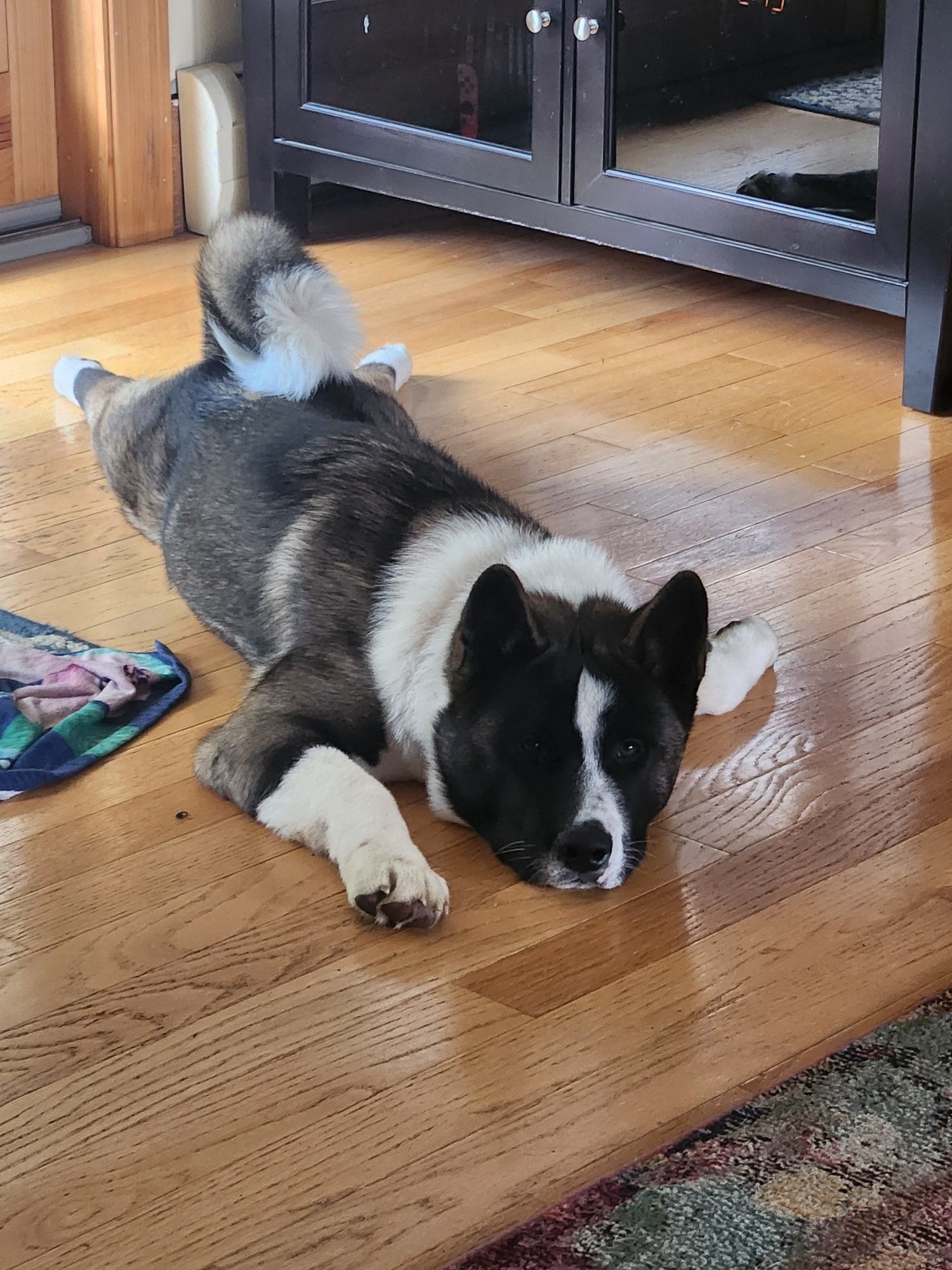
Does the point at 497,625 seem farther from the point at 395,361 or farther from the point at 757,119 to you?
the point at 757,119

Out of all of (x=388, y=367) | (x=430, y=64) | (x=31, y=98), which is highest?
(x=430, y=64)

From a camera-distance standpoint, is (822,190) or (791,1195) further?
(822,190)

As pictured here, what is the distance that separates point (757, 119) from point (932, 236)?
1.47ft

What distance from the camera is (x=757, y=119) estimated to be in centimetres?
316

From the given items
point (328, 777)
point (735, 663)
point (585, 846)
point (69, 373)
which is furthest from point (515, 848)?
point (69, 373)

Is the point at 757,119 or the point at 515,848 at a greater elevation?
the point at 757,119

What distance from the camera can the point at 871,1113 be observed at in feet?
4.40

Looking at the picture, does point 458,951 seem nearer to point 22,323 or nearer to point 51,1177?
point 51,1177

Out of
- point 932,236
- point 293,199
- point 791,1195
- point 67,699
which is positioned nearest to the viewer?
point 791,1195

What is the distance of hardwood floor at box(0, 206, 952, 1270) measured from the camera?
131 centimetres

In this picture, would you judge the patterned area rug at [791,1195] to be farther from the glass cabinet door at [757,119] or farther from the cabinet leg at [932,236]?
the glass cabinet door at [757,119]

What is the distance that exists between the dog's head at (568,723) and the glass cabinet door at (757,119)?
4.90ft

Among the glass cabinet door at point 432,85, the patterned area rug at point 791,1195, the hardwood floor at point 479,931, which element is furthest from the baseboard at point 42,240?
the patterned area rug at point 791,1195

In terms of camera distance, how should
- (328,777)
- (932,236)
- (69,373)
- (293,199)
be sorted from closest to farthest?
(328,777) → (932,236) → (69,373) → (293,199)
